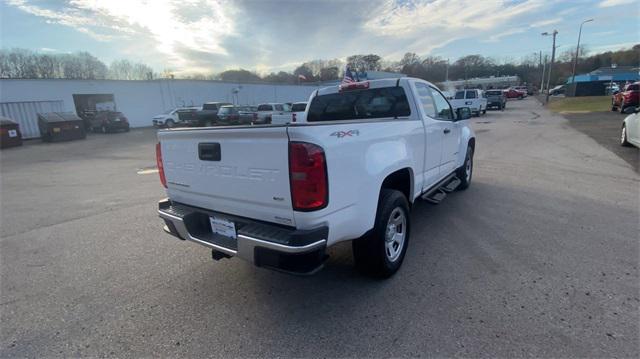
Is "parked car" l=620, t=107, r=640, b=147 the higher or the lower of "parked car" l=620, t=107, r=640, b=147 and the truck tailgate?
the lower

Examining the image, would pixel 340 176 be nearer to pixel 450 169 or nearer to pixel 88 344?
pixel 88 344

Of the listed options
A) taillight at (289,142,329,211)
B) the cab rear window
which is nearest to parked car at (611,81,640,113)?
the cab rear window

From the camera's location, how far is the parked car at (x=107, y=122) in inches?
995

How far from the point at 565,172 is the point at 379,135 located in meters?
6.65

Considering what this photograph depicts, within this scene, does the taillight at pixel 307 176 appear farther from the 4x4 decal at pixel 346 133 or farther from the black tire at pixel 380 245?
the black tire at pixel 380 245

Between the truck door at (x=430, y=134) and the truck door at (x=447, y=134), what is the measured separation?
4.9 inches

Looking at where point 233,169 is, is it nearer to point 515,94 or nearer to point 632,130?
point 632,130

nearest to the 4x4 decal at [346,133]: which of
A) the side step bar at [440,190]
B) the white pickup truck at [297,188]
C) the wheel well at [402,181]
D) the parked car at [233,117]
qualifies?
the white pickup truck at [297,188]

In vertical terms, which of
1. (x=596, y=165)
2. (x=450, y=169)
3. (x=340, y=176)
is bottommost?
(x=596, y=165)

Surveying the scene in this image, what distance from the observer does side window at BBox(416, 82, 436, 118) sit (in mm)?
4395

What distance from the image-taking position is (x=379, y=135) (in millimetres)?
3064

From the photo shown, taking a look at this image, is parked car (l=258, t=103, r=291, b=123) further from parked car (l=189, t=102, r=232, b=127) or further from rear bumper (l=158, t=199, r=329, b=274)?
rear bumper (l=158, t=199, r=329, b=274)

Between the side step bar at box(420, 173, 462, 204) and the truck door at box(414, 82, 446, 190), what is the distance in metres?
0.10

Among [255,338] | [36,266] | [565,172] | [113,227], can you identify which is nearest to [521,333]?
[255,338]
